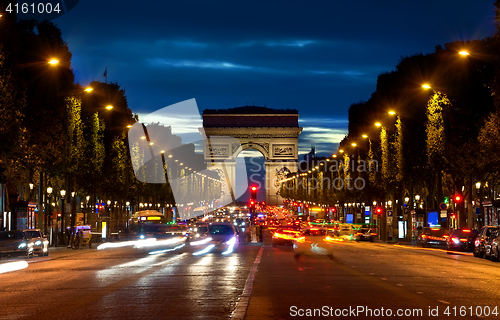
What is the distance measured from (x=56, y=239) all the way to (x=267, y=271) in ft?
93.8

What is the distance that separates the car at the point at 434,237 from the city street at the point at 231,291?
2360 cm

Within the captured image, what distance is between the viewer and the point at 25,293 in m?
14.8

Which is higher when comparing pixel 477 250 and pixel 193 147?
Result: pixel 193 147

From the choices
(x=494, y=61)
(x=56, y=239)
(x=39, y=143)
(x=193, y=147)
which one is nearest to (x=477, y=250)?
(x=494, y=61)

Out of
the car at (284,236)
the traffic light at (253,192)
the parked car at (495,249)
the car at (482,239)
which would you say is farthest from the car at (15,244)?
the car at (482,239)

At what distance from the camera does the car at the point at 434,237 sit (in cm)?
4494

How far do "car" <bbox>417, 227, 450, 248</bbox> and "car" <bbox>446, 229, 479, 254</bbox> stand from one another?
4.68 metres

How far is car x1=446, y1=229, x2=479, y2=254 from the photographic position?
3888cm

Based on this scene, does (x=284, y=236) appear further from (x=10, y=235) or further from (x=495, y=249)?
(x=10, y=235)

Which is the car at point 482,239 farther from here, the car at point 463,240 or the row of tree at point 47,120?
the row of tree at point 47,120

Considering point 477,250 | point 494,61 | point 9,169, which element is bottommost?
point 477,250

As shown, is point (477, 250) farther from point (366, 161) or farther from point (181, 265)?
point (366, 161)

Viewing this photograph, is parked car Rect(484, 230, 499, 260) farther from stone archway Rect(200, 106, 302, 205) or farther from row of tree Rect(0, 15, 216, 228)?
stone archway Rect(200, 106, 302, 205)

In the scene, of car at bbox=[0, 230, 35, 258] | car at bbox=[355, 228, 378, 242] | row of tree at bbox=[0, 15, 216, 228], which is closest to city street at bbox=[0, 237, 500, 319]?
car at bbox=[0, 230, 35, 258]
